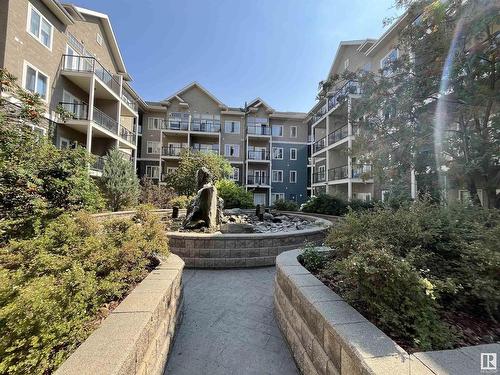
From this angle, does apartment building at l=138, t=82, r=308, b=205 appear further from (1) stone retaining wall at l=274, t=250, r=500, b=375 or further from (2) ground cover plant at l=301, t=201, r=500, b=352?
(1) stone retaining wall at l=274, t=250, r=500, b=375

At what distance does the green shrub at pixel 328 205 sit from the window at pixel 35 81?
16018 mm

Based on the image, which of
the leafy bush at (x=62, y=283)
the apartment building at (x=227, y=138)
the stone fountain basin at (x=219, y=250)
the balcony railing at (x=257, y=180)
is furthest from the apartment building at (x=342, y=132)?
the leafy bush at (x=62, y=283)

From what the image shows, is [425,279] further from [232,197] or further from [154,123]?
[154,123]

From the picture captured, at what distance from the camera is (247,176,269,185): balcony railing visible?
30.3 metres

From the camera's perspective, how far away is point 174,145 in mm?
29156

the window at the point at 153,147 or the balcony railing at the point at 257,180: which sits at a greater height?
the window at the point at 153,147

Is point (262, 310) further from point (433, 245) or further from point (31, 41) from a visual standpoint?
point (31, 41)

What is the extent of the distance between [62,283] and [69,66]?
60.9 ft

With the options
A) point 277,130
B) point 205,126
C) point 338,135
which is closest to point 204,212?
point 338,135

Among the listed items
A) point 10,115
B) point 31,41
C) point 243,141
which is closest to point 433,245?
point 10,115

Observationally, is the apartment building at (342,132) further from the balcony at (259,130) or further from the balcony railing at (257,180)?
the balcony railing at (257,180)

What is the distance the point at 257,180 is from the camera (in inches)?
1200

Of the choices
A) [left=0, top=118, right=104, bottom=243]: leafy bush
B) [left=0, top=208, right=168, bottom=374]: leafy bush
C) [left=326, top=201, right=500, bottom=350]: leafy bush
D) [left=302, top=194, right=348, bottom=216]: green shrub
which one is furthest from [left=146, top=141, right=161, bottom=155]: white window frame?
[left=326, top=201, right=500, bottom=350]: leafy bush

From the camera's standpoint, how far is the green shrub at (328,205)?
15434mm
